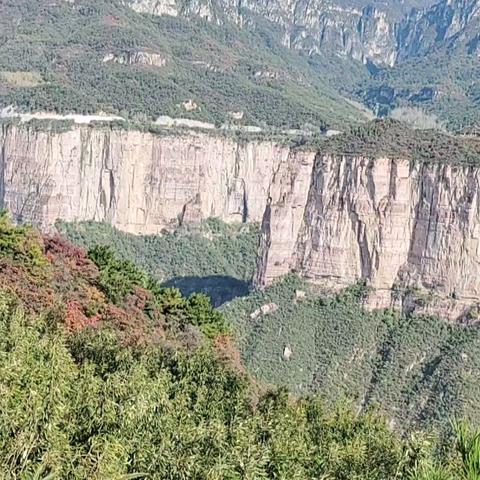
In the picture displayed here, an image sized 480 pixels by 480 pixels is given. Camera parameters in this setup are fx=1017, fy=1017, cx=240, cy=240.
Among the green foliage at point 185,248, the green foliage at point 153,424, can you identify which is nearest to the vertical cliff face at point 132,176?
the green foliage at point 185,248

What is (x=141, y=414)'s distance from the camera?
42.1 feet

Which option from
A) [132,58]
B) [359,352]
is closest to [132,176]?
[359,352]

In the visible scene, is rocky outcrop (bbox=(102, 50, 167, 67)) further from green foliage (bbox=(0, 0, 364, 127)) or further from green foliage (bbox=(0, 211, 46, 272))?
green foliage (bbox=(0, 211, 46, 272))

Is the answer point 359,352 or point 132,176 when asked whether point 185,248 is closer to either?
point 132,176

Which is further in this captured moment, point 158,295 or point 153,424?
point 158,295

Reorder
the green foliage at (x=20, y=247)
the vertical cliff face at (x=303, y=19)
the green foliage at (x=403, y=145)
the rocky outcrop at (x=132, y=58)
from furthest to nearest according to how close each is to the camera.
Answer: the vertical cliff face at (x=303, y=19) → the rocky outcrop at (x=132, y=58) → the green foliage at (x=403, y=145) → the green foliage at (x=20, y=247)

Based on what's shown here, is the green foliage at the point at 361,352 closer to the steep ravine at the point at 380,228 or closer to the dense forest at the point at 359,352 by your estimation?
the dense forest at the point at 359,352

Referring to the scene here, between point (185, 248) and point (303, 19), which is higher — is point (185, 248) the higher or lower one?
the lower one

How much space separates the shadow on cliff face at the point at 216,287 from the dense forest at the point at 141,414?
27.6 metres

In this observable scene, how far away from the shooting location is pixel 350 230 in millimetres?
47719

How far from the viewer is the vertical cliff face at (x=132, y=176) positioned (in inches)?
2594

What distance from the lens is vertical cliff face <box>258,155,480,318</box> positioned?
4462 cm

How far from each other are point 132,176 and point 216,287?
15.2 metres

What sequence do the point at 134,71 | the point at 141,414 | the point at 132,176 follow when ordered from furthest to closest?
1. the point at 134,71
2. the point at 132,176
3. the point at 141,414
